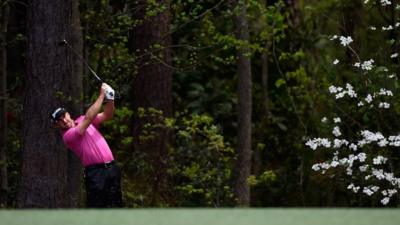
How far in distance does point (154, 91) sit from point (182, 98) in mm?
4762

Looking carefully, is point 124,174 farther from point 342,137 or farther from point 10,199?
point 342,137

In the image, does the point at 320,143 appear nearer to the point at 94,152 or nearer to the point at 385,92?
the point at 385,92

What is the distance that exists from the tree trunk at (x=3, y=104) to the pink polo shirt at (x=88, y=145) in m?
4.06

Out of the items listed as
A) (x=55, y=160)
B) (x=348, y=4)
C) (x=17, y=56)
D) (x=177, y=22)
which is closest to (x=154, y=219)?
(x=55, y=160)

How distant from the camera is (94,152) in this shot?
1064 cm

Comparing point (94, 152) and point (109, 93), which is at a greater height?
point (109, 93)

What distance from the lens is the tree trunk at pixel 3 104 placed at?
14.5 meters

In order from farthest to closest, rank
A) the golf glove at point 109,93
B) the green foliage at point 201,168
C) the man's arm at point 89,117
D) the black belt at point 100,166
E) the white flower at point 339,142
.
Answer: the green foliage at point 201,168, the white flower at point 339,142, the golf glove at point 109,93, the black belt at point 100,166, the man's arm at point 89,117

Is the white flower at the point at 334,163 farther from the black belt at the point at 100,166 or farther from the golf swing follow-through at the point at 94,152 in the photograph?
the black belt at the point at 100,166

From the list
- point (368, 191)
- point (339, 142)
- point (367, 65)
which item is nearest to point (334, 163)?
point (339, 142)

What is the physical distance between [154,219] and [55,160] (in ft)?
18.3

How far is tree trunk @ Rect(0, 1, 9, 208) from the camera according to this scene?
1455cm

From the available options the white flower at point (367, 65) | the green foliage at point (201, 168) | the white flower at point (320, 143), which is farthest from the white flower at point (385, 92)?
the green foliage at point (201, 168)

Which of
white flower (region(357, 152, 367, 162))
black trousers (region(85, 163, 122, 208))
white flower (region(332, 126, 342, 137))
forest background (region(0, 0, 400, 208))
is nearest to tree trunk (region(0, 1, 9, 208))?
forest background (region(0, 0, 400, 208))
